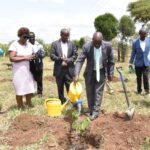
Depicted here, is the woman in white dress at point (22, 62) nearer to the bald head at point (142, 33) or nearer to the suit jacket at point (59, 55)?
the suit jacket at point (59, 55)

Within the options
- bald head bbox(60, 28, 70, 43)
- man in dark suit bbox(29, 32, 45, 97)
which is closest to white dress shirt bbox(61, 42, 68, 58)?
bald head bbox(60, 28, 70, 43)

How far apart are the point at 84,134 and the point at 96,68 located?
146 centimetres

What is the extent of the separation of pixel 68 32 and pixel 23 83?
4.80 feet

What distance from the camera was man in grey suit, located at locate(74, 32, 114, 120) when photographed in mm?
7477

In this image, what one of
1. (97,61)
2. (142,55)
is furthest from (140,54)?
(97,61)

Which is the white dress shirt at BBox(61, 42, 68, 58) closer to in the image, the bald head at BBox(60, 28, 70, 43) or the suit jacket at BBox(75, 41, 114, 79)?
the bald head at BBox(60, 28, 70, 43)

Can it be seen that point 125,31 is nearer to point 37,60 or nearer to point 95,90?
point 37,60

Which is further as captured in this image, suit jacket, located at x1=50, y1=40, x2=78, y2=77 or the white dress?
suit jacket, located at x1=50, y1=40, x2=78, y2=77

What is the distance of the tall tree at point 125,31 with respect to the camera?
28.3 meters

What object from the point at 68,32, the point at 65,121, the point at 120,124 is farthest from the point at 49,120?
the point at 68,32

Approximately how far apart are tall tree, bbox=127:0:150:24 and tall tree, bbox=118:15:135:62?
53 cm

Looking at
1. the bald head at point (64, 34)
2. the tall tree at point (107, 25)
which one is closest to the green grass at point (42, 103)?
the bald head at point (64, 34)

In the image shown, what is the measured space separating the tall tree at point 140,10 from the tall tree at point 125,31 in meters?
0.53

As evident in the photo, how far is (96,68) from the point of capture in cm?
751
